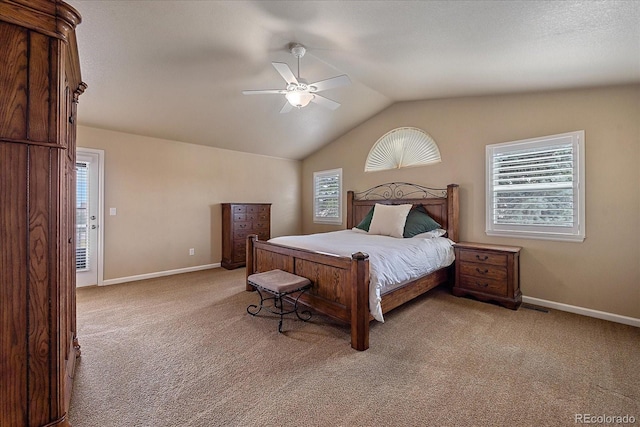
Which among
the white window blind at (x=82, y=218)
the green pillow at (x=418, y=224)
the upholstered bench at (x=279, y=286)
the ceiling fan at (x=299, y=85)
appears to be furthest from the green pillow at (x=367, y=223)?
the white window blind at (x=82, y=218)

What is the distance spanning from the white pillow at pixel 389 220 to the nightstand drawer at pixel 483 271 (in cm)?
90

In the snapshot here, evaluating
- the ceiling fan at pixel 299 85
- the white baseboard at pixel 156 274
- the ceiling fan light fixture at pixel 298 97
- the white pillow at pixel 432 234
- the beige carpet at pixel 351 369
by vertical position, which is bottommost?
the beige carpet at pixel 351 369

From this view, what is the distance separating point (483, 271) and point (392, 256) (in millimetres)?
1424

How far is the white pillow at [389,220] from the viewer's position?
3979mm

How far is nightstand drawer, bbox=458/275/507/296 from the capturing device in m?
3.24

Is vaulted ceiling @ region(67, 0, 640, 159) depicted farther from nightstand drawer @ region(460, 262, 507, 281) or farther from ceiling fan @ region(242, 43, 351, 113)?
nightstand drawer @ region(460, 262, 507, 281)

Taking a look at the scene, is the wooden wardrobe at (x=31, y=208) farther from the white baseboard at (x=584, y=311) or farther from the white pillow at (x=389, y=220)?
the white baseboard at (x=584, y=311)

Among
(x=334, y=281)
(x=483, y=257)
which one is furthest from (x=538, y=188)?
(x=334, y=281)

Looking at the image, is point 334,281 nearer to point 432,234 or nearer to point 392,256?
point 392,256

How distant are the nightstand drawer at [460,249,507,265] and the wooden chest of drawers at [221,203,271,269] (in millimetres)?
3639

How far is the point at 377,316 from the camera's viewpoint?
92.4 inches

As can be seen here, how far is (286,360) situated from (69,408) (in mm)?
1344

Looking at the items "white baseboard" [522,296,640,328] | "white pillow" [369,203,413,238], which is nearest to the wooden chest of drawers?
"white pillow" [369,203,413,238]

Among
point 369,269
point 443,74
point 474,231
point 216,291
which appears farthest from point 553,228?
point 216,291
